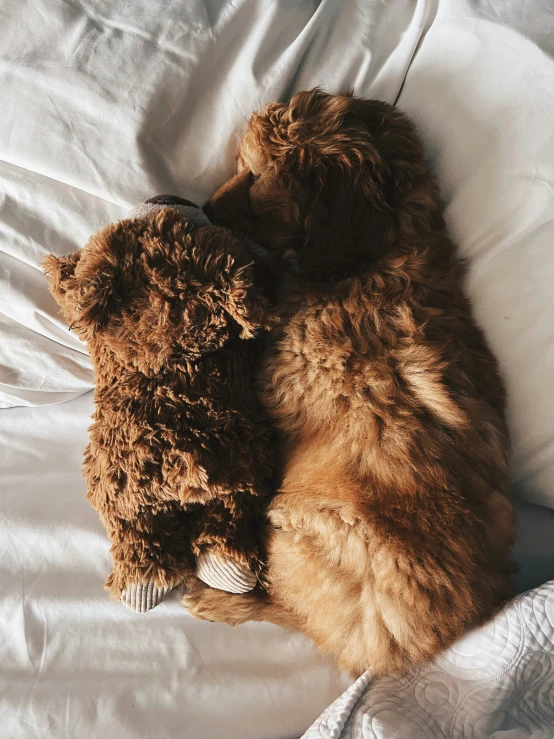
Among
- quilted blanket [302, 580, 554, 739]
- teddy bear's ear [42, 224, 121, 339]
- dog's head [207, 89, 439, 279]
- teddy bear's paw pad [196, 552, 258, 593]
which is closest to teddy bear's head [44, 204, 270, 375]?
teddy bear's ear [42, 224, 121, 339]

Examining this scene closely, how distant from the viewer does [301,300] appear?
131cm

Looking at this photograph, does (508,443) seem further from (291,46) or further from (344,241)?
(291,46)

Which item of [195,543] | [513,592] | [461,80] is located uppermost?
[461,80]

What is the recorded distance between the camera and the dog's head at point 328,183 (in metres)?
1.23

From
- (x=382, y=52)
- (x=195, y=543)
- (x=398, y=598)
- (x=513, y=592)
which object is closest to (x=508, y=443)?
(x=513, y=592)

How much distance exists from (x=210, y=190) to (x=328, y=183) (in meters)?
0.38

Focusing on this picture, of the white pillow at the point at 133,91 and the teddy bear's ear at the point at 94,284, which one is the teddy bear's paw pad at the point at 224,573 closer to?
the teddy bear's ear at the point at 94,284

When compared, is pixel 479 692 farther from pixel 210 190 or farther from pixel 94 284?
pixel 210 190

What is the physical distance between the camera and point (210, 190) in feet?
4.77

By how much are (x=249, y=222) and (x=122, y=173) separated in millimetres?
351

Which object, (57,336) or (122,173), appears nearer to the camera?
(122,173)

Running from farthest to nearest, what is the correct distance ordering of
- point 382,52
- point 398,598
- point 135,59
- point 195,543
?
point 382,52 → point 135,59 → point 195,543 → point 398,598

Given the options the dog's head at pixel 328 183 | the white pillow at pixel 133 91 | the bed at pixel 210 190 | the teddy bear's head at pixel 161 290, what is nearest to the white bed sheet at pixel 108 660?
the bed at pixel 210 190

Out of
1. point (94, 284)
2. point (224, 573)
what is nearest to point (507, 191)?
point (94, 284)
